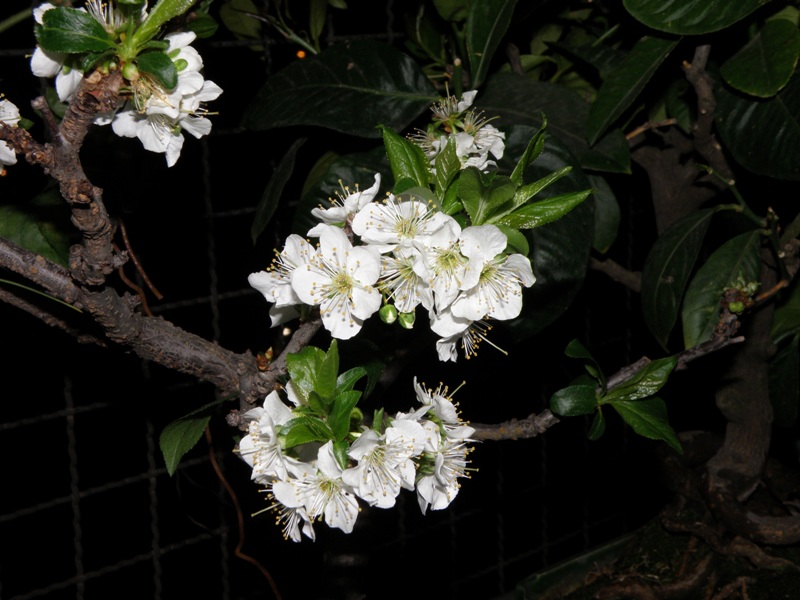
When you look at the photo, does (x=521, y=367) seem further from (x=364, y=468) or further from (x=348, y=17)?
(x=364, y=468)

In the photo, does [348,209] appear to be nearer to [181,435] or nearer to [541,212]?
[541,212]

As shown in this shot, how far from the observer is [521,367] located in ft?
5.70

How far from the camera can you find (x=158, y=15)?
23.8 inches

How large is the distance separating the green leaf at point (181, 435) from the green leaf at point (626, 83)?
23.5 inches

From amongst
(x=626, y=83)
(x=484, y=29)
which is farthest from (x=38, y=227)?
(x=626, y=83)

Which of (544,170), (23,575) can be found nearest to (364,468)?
(544,170)

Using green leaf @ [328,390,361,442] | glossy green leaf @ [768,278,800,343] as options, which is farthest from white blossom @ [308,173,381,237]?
glossy green leaf @ [768,278,800,343]

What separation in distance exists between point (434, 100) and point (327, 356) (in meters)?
0.53

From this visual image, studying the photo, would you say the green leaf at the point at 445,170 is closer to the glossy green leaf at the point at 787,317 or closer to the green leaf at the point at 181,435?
the green leaf at the point at 181,435

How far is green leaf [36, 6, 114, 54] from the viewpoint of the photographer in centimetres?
57

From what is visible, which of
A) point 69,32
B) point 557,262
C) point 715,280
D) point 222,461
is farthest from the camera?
point 222,461

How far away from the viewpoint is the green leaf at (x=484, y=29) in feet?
3.37

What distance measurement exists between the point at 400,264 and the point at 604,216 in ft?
2.03

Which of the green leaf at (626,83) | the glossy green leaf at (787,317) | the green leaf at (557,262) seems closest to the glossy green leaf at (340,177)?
the green leaf at (557,262)
